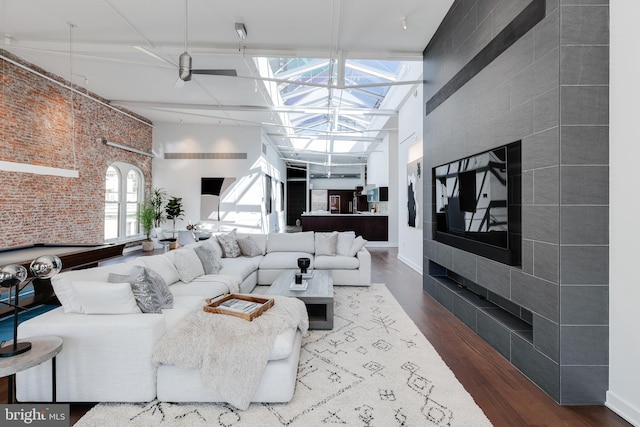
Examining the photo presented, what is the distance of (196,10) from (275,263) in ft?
11.7

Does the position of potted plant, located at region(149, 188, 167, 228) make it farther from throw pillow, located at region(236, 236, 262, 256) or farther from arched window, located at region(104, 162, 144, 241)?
throw pillow, located at region(236, 236, 262, 256)

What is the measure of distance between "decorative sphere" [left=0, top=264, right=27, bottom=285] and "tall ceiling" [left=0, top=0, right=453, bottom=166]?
2.41m

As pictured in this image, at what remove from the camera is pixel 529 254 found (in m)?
2.36

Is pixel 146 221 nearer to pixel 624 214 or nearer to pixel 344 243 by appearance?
pixel 344 243

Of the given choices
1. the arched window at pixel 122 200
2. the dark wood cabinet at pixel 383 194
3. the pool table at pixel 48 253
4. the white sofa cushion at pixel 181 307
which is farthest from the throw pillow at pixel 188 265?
the dark wood cabinet at pixel 383 194

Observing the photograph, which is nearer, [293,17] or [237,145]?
[293,17]

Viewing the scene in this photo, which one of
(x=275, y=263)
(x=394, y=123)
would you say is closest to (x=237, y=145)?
(x=394, y=123)

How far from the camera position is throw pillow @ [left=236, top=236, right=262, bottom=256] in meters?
5.16

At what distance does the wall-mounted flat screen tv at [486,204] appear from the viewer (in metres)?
2.58

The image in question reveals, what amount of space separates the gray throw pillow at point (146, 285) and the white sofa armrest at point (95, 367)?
1.16 ft

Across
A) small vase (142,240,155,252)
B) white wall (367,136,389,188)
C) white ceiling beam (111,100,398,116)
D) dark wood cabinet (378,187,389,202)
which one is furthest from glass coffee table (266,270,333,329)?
white wall (367,136,389,188)

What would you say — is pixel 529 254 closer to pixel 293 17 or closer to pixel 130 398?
pixel 130 398

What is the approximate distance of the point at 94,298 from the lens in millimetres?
2164

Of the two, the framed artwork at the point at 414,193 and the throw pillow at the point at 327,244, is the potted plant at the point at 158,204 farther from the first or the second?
the framed artwork at the point at 414,193
